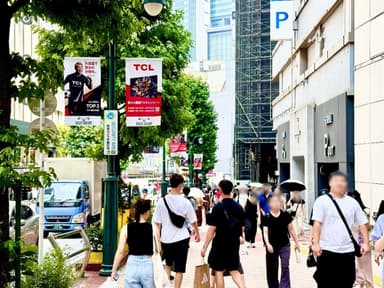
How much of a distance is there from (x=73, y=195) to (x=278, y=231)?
648 inches

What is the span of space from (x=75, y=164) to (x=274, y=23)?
40.6 feet

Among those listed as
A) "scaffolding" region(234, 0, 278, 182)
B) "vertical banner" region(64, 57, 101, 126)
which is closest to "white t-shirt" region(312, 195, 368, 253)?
"vertical banner" region(64, 57, 101, 126)

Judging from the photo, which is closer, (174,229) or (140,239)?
(140,239)

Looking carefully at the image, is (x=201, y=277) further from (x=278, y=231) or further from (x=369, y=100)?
(x=369, y=100)

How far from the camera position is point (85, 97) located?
12133 mm

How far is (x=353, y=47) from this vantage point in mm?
19219

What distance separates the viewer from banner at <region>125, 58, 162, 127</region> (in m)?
12.8

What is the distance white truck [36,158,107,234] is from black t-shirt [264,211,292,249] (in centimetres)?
1397

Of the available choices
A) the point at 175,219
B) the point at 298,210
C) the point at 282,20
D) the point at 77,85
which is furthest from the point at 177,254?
the point at 282,20

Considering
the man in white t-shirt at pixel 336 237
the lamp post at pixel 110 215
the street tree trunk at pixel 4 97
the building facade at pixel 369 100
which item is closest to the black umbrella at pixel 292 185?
the building facade at pixel 369 100

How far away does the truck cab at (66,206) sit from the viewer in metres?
23.9

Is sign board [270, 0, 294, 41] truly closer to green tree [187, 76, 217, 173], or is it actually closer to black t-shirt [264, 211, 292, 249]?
black t-shirt [264, 211, 292, 249]

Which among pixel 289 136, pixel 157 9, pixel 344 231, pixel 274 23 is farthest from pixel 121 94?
pixel 289 136

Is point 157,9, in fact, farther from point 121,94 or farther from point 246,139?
point 246,139
